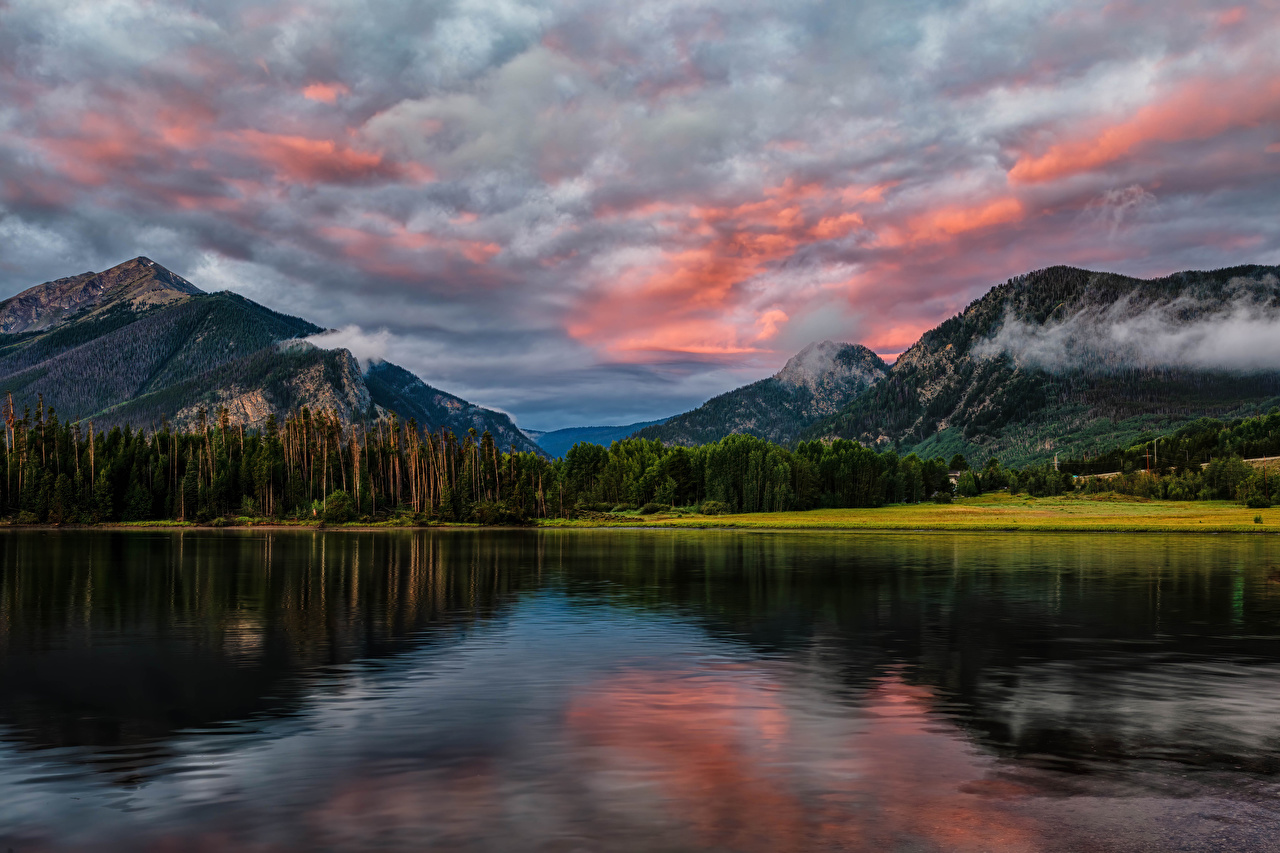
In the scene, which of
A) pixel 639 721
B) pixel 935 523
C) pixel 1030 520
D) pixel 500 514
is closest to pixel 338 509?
pixel 500 514

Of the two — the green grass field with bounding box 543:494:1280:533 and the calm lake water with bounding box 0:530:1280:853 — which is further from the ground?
the calm lake water with bounding box 0:530:1280:853

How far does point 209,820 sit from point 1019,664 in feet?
85.1

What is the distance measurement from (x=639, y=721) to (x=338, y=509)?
16553 centimetres

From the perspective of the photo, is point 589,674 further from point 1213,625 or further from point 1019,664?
point 1213,625

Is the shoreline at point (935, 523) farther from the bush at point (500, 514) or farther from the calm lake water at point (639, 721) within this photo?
the calm lake water at point (639, 721)

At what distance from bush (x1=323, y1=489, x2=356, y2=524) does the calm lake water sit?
125614 mm

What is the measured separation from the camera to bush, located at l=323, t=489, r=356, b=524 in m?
173

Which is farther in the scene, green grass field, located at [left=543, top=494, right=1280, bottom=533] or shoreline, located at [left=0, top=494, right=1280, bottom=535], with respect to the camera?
shoreline, located at [left=0, top=494, right=1280, bottom=535]

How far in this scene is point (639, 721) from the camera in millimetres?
21328

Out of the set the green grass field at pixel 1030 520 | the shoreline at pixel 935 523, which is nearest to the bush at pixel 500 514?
the shoreline at pixel 935 523

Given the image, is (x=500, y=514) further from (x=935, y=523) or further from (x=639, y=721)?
(x=639, y=721)

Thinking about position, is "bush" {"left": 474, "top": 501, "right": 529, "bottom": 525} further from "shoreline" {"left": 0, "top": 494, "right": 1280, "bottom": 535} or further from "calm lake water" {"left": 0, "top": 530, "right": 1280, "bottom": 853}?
"calm lake water" {"left": 0, "top": 530, "right": 1280, "bottom": 853}

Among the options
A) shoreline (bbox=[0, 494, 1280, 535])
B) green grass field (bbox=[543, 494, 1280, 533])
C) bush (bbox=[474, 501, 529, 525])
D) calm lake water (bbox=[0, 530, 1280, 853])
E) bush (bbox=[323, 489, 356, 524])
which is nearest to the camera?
calm lake water (bbox=[0, 530, 1280, 853])

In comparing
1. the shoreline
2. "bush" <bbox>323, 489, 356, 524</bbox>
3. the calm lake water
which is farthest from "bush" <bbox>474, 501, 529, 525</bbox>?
the calm lake water
